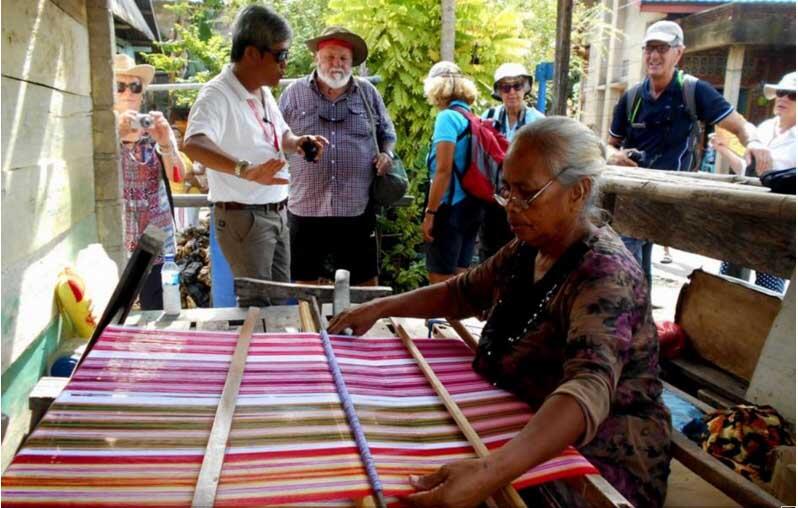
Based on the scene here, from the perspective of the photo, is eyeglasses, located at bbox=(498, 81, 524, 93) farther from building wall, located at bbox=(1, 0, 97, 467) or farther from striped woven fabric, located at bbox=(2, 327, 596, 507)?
striped woven fabric, located at bbox=(2, 327, 596, 507)

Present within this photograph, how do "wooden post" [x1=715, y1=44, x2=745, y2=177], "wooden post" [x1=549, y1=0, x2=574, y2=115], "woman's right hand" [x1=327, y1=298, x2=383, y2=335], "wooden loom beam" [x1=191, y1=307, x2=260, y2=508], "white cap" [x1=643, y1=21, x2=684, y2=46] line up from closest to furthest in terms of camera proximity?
1. "wooden loom beam" [x1=191, y1=307, x2=260, y2=508]
2. "woman's right hand" [x1=327, y1=298, x2=383, y2=335]
3. "white cap" [x1=643, y1=21, x2=684, y2=46]
4. "wooden post" [x1=549, y1=0, x2=574, y2=115]
5. "wooden post" [x1=715, y1=44, x2=745, y2=177]

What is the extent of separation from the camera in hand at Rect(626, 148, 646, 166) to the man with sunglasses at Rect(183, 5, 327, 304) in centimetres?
201

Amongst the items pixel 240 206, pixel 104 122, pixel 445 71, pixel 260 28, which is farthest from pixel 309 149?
pixel 445 71

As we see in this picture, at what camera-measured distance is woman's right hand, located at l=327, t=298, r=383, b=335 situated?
7.25 feet

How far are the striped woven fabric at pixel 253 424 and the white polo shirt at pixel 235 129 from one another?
50.7 inches

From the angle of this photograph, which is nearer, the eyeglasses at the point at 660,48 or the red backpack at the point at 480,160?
the eyeglasses at the point at 660,48

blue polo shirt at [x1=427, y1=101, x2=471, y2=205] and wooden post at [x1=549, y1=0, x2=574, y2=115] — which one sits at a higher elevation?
wooden post at [x1=549, y1=0, x2=574, y2=115]

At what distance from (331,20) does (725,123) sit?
152 inches

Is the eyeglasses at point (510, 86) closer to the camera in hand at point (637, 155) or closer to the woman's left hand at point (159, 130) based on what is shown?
the camera in hand at point (637, 155)

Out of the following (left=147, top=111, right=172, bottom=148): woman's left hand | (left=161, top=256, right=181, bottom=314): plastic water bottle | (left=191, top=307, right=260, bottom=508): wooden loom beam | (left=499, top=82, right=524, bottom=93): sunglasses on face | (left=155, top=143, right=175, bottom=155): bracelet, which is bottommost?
(left=161, top=256, right=181, bottom=314): plastic water bottle

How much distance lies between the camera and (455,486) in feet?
4.00

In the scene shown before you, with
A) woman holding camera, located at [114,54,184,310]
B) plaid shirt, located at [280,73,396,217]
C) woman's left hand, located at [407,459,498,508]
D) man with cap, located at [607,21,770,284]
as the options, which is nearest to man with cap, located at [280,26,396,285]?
plaid shirt, located at [280,73,396,217]

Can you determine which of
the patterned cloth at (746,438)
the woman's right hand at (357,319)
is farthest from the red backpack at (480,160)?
the patterned cloth at (746,438)

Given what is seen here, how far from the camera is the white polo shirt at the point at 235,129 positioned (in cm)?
302
